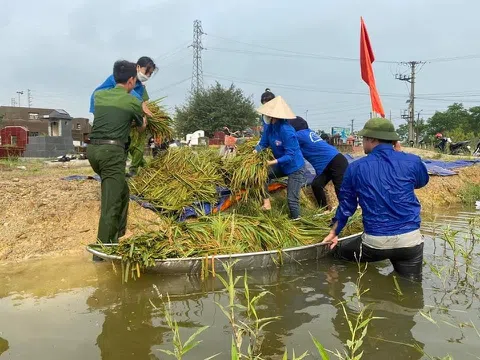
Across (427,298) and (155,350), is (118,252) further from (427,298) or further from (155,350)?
(427,298)

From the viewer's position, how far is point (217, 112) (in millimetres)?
36344

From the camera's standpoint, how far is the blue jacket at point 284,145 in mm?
4906

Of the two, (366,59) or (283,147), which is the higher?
(366,59)

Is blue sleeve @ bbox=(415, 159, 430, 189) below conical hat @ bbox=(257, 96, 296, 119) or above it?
below

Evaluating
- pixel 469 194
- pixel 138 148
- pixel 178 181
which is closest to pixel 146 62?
pixel 138 148

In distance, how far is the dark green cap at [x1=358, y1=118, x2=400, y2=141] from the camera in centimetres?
345

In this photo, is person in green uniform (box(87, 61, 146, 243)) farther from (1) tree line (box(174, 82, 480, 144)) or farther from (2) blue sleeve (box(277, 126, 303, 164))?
(1) tree line (box(174, 82, 480, 144))

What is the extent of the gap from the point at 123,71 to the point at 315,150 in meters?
2.72

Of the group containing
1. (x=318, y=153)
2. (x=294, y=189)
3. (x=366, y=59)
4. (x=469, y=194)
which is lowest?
(x=469, y=194)

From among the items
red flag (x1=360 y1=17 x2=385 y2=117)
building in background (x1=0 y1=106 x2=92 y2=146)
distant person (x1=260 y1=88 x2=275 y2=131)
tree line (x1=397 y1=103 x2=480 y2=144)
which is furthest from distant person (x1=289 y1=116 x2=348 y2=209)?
tree line (x1=397 y1=103 x2=480 y2=144)

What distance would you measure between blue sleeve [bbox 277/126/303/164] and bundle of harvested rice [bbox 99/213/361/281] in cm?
70

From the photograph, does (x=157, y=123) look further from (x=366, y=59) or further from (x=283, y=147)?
(x=366, y=59)

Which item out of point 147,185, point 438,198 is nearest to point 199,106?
point 438,198

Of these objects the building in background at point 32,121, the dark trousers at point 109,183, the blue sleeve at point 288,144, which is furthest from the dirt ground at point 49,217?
the building in background at point 32,121
